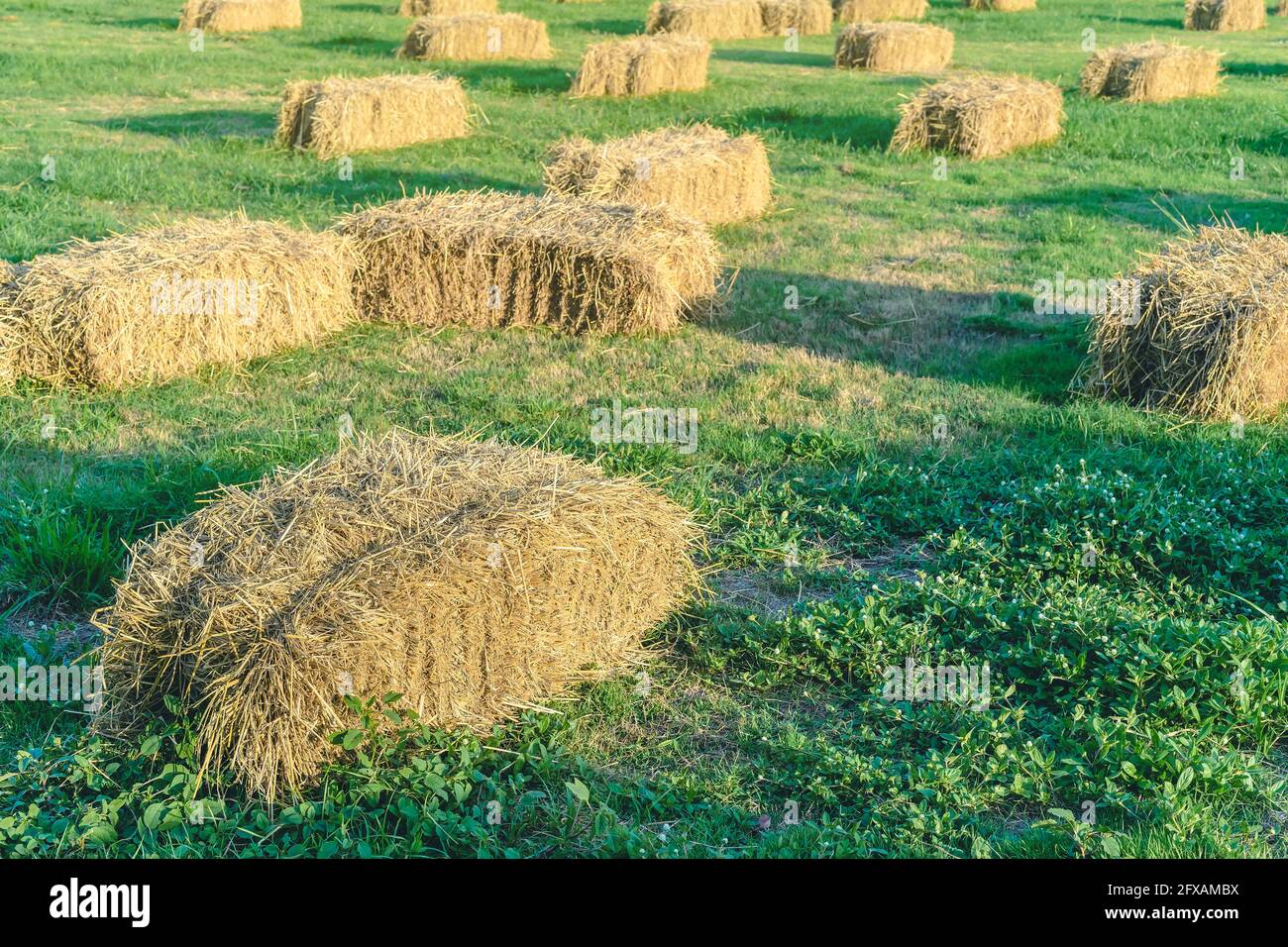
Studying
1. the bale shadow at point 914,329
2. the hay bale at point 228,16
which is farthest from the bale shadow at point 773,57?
the bale shadow at point 914,329

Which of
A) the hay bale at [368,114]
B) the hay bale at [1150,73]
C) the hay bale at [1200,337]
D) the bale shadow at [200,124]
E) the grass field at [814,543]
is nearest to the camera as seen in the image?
the grass field at [814,543]

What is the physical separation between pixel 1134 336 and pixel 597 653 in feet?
16.0

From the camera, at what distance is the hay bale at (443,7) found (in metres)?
27.8

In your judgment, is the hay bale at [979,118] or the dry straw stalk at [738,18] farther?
the dry straw stalk at [738,18]

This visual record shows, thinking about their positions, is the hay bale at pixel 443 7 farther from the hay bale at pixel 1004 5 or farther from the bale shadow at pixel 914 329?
the bale shadow at pixel 914 329

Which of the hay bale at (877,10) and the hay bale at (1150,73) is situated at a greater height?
the hay bale at (877,10)

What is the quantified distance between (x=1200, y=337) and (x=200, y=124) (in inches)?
564

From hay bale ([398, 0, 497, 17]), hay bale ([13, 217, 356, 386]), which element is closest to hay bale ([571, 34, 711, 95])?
hay bale ([398, 0, 497, 17])

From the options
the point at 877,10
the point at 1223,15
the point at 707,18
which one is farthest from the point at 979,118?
the point at 1223,15

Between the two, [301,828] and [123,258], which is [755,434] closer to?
[301,828]

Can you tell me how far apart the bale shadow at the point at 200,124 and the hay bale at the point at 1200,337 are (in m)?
12.4

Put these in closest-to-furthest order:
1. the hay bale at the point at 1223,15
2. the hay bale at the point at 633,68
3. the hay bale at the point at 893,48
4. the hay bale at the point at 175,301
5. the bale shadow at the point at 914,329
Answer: the hay bale at the point at 175,301 < the bale shadow at the point at 914,329 < the hay bale at the point at 633,68 < the hay bale at the point at 893,48 < the hay bale at the point at 1223,15

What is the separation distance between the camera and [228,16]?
26141 mm

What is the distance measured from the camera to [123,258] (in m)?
9.28
